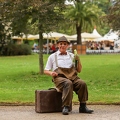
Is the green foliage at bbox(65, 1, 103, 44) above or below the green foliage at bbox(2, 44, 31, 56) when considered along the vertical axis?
above

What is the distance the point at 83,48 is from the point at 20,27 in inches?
1288

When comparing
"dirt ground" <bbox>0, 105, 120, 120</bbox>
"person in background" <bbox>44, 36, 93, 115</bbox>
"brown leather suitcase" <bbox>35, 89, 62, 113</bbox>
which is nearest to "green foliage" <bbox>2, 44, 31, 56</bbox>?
"dirt ground" <bbox>0, 105, 120, 120</bbox>

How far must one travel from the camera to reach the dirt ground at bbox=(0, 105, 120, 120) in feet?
26.5

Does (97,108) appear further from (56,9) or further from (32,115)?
(56,9)

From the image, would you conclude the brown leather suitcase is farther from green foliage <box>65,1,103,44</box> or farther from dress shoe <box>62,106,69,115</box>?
green foliage <box>65,1,103,44</box>

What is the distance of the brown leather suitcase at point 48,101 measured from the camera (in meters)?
8.55

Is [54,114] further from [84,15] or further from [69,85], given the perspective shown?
[84,15]

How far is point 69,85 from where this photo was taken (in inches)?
328

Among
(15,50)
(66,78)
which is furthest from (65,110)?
(15,50)

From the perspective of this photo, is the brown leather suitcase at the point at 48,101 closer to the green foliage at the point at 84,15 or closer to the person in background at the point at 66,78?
the person in background at the point at 66,78

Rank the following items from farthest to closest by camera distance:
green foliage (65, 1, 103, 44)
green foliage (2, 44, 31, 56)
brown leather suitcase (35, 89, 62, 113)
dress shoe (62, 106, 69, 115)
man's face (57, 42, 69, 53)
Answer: green foliage (65, 1, 103, 44) → green foliage (2, 44, 31, 56) → man's face (57, 42, 69, 53) → brown leather suitcase (35, 89, 62, 113) → dress shoe (62, 106, 69, 115)

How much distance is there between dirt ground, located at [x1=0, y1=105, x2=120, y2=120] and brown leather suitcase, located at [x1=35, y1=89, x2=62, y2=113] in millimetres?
161

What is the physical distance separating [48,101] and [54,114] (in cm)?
33

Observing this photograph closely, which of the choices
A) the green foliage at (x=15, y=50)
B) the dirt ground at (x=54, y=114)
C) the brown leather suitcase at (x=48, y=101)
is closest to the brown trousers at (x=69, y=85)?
the brown leather suitcase at (x=48, y=101)
